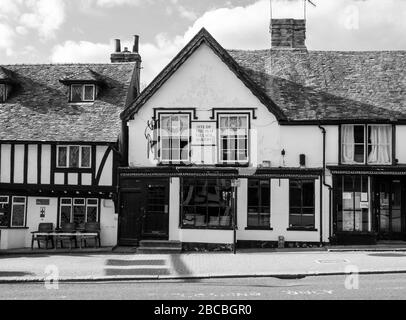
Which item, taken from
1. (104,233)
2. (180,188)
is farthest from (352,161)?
(104,233)

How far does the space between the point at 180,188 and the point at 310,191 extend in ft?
17.6

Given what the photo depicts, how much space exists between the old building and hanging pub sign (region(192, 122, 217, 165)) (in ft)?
0.14

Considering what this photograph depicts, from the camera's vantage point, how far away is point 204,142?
24500mm

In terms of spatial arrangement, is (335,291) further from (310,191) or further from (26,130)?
(26,130)

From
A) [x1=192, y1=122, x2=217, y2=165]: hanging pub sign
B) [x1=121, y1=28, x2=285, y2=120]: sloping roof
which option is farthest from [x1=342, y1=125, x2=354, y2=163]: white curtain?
[x1=192, y1=122, x2=217, y2=165]: hanging pub sign

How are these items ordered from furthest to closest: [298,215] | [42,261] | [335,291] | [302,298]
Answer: [298,215] → [42,261] → [335,291] → [302,298]

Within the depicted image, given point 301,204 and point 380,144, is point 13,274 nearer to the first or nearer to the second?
point 301,204

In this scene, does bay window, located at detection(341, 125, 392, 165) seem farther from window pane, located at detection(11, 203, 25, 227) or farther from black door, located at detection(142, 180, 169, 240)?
window pane, located at detection(11, 203, 25, 227)

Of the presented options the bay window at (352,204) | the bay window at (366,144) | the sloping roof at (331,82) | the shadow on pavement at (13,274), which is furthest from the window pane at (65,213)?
the bay window at (366,144)

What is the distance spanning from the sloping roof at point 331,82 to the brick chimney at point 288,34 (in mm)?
808

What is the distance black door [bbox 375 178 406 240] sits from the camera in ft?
79.0

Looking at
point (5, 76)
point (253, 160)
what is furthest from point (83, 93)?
point (253, 160)

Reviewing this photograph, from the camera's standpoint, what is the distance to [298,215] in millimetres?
23859

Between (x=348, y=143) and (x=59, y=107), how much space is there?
13.3 m
